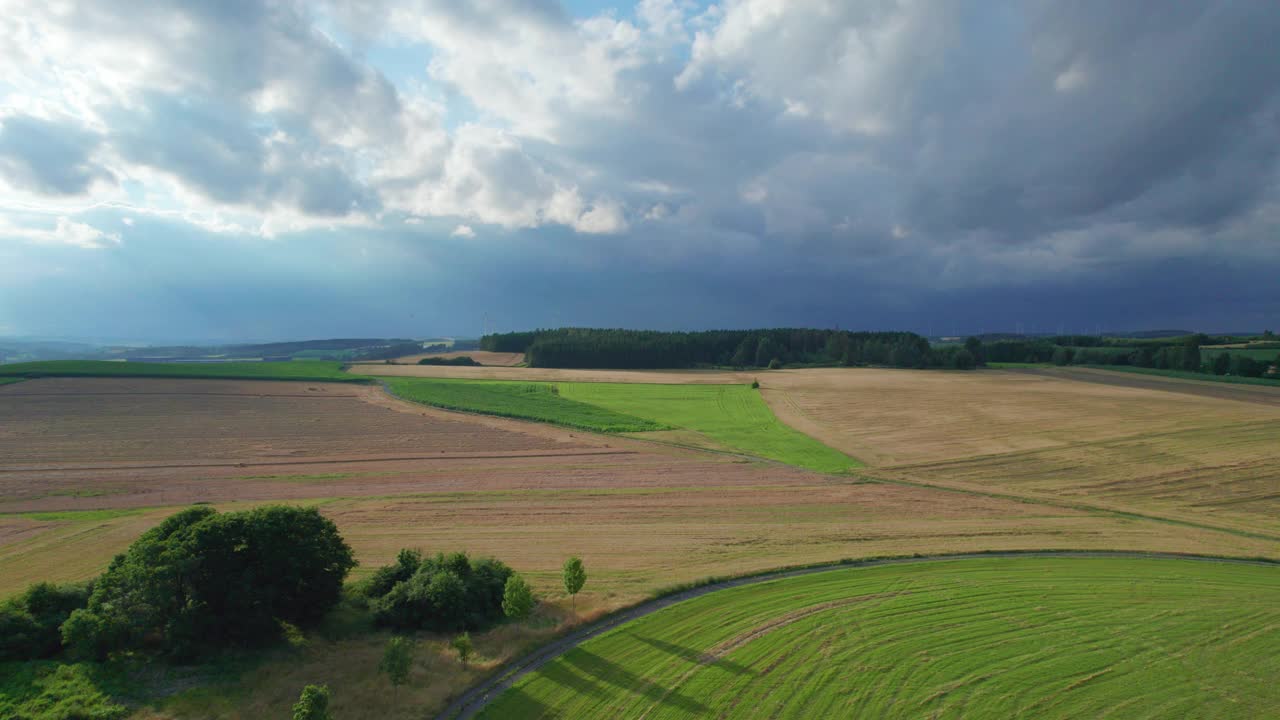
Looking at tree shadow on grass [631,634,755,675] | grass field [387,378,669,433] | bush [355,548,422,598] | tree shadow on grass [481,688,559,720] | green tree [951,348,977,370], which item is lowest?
tree shadow on grass [481,688,559,720]

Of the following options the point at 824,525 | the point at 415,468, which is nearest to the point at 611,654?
the point at 824,525

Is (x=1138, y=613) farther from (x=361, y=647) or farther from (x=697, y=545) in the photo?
(x=361, y=647)

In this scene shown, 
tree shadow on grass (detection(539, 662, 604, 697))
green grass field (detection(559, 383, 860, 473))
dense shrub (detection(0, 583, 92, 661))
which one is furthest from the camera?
green grass field (detection(559, 383, 860, 473))

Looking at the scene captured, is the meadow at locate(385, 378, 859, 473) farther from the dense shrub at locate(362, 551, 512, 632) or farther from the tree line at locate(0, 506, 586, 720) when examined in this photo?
the tree line at locate(0, 506, 586, 720)

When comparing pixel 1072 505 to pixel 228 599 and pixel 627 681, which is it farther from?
pixel 228 599

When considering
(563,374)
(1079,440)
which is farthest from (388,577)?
(563,374)

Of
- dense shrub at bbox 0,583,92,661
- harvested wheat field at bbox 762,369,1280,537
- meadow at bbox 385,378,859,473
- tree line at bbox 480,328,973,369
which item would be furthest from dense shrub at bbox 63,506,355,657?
tree line at bbox 480,328,973,369

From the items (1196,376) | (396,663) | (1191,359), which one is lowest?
(396,663)
